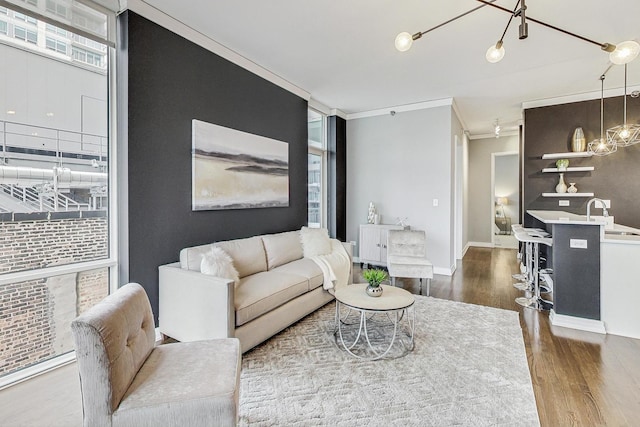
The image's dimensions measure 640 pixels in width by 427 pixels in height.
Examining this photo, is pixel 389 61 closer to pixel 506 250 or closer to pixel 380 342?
pixel 380 342

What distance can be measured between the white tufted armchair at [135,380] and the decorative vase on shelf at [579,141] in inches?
223

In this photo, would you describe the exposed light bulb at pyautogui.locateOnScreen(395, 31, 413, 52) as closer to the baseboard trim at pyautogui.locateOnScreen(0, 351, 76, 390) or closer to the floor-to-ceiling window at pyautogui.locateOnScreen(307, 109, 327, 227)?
the floor-to-ceiling window at pyautogui.locateOnScreen(307, 109, 327, 227)

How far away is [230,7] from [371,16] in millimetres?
1250

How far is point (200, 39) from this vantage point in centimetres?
307

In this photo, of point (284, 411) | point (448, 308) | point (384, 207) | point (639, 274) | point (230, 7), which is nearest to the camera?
point (284, 411)

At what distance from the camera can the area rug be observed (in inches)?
69.1

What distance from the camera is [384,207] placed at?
5668 mm

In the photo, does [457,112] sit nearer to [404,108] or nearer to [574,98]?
[404,108]

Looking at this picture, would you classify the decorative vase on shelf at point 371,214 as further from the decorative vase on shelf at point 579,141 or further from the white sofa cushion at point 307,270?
the decorative vase on shelf at point 579,141

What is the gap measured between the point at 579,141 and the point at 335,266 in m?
4.31

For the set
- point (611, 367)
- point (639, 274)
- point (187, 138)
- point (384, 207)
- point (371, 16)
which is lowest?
point (611, 367)

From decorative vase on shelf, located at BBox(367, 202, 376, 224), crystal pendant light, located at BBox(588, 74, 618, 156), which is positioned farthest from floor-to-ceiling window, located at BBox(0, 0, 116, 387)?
crystal pendant light, located at BBox(588, 74, 618, 156)

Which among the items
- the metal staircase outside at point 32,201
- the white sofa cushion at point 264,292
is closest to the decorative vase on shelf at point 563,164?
the white sofa cushion at point 264,292

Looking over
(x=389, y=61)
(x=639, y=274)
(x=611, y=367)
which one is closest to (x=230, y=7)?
(x=389, y=61)
